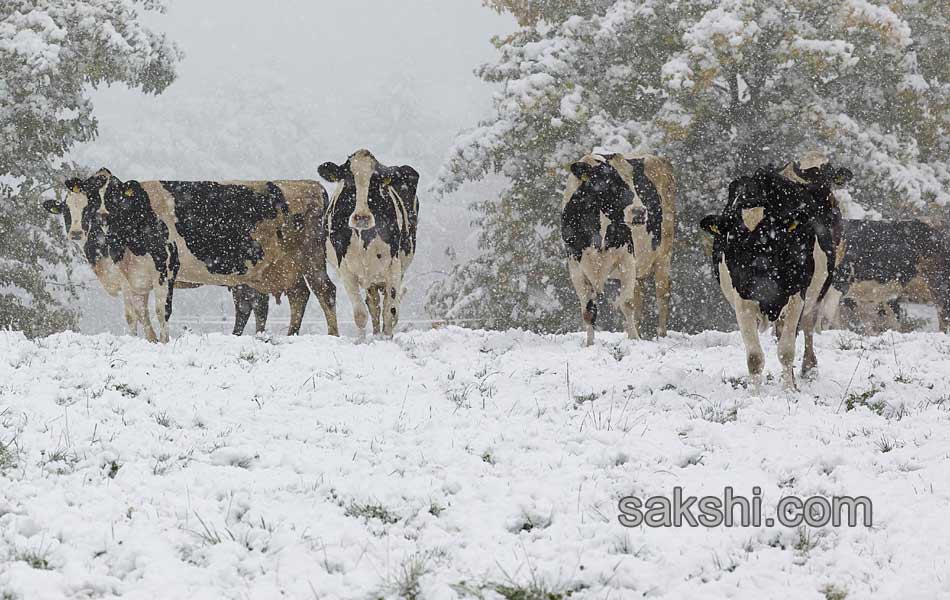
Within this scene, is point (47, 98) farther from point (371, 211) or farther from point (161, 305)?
point (371, 211)

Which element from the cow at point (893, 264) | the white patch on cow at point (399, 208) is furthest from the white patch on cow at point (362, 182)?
the cow at point (893, 264)

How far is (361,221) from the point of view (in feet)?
35.3

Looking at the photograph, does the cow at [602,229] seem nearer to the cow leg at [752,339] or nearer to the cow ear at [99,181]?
the cow leg at [752,339]

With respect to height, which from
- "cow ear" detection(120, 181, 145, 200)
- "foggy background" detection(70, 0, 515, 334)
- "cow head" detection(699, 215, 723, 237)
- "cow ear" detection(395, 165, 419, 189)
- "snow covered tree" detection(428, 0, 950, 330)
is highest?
"foggy background" detection(70, 0, 515, 334)

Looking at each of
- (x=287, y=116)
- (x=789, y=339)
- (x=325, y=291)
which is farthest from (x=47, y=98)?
(x=287, y=116)

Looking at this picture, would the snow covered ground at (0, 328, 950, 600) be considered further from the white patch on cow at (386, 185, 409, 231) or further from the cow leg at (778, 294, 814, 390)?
the white patch on cow at (386, 185, 409, 231)

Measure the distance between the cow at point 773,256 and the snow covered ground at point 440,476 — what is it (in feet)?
1.60

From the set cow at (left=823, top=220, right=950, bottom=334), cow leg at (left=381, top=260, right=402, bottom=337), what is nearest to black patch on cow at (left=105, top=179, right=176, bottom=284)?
cow leg at (left=381, top=260, right=402, bottom=337)

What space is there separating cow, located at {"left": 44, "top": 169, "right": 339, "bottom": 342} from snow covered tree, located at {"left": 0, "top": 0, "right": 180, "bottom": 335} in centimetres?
417

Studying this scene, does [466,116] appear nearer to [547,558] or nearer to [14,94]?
[14,94]

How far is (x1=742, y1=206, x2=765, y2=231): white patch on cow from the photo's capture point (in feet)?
25.3

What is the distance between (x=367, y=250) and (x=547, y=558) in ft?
24.5

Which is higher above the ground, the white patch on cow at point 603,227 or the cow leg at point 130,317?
the white patch on cow at point 603,227

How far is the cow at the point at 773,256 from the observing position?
25.0 feet
